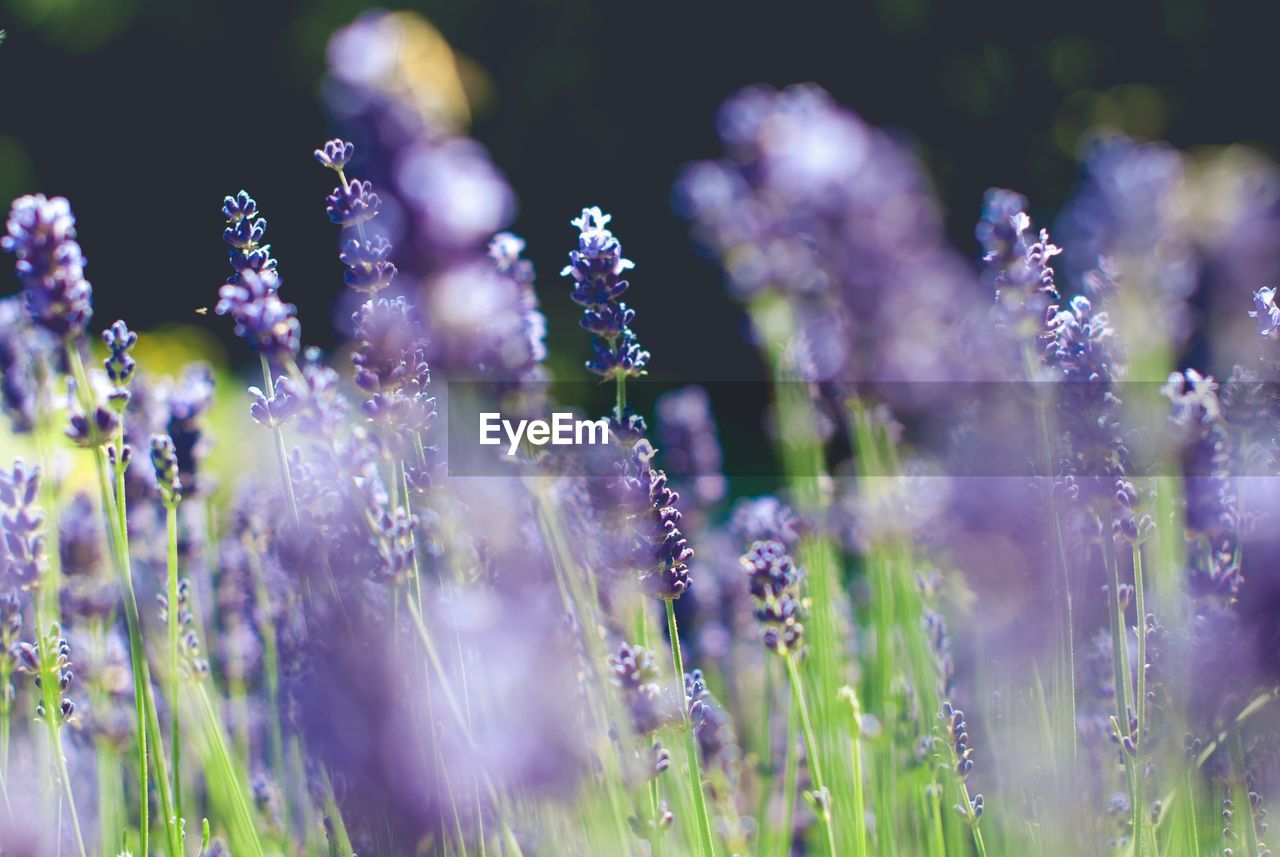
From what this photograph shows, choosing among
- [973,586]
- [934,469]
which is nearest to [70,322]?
[973,586]

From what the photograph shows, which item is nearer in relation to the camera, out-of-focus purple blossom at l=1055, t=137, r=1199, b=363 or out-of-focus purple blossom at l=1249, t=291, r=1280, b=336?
out-of-focus purple blossom at l=1249, t=291, r=1280, b=336

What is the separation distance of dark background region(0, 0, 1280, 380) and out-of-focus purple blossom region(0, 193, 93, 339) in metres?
4.78

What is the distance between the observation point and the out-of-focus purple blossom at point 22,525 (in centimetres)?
134

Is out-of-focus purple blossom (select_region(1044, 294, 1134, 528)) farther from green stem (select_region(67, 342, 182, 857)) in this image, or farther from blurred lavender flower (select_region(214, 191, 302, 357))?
green stem (select_region(67, 342, 182, 857))

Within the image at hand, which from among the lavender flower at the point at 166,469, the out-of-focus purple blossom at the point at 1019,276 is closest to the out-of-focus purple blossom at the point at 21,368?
the lavender flower at the point at 166,469

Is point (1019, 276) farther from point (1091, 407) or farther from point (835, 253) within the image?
point (835, 253)

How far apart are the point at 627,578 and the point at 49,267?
0.83 meters

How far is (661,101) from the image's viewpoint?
6.44 meters

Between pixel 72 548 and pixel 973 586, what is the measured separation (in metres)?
1.34

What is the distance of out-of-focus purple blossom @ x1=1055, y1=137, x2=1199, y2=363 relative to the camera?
2604mm

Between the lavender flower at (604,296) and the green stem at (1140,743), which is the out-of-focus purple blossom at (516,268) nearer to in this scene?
the lavender flower at (604,296)

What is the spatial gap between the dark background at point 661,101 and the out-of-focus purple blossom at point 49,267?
4.78 metres

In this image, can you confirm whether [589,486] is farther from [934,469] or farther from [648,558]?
[934,469]

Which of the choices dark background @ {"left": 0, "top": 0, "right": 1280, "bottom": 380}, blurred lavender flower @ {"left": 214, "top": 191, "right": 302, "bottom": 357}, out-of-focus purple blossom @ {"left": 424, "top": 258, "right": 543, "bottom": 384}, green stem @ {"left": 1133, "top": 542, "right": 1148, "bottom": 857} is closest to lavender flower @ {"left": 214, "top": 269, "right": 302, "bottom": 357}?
blurred lavender flower @ {"left": 214, "top": 191, "right": 302, "bottom": 357}
